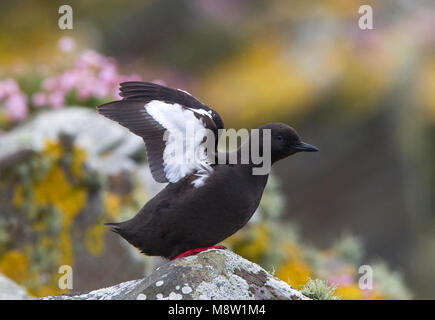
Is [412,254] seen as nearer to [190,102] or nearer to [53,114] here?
[53,114]

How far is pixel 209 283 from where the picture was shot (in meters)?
3.54

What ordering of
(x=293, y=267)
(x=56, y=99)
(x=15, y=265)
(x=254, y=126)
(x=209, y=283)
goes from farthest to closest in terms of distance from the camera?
(x=254, y=126) → (x=56, y=99) → (x=293, y=267) → (x=15, y=265) → (x=209, y=283)

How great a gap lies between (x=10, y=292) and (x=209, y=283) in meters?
2.24

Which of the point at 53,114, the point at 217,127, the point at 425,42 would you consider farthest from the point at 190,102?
the point at 425,42

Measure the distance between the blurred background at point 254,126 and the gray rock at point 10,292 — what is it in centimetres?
103

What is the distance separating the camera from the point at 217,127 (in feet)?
13.7

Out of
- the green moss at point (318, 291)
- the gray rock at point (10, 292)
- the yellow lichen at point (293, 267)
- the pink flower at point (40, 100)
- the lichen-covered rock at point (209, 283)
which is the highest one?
the pink flower at point (40, 100)

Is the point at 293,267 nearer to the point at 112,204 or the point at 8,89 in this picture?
the point at 112,204

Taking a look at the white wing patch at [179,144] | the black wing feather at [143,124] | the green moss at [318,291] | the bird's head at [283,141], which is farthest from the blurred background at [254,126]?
the black wing feather at [143,124]

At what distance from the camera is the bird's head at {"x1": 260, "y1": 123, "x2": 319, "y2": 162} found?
4.19m

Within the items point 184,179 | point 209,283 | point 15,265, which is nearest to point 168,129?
point 184,179

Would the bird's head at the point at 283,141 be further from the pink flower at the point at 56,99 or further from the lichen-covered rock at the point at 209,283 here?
the pink flower at the point at 56,99

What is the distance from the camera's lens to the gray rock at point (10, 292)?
196 inches

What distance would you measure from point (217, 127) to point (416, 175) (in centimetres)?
700
